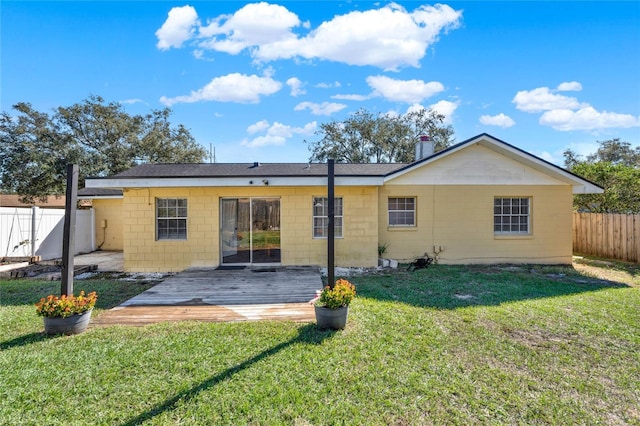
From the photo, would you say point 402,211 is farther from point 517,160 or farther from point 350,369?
point 350,369

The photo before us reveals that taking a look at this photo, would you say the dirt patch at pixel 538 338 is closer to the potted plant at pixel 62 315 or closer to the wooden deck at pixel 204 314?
the wooden deck at pixel 204 314

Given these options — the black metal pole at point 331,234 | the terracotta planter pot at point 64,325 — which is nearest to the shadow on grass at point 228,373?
the black metal pole at point 331,234

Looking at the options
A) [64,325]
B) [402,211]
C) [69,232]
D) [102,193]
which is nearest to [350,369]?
[64,325]

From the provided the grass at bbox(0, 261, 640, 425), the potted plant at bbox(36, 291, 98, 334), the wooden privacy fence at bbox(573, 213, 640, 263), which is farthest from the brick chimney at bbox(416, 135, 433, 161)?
the potted plant at bbox(36, 291, 98, 334)

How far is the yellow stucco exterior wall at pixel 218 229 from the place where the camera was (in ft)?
31.3

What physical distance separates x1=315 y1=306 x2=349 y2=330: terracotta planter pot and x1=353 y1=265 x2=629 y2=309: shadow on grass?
76.2 inches

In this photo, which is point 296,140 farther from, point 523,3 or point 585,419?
point 585,419

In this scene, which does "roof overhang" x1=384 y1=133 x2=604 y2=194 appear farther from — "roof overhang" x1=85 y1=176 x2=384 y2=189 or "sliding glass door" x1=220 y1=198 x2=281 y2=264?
"sliding glass door" x1=220 y1=198 x2=281 y2=264

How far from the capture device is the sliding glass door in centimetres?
988

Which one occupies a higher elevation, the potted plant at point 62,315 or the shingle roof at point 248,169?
the shingle roof at point 248,169

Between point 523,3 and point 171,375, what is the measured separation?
540 inches

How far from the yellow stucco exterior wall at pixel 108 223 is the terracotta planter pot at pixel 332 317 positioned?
13.3m

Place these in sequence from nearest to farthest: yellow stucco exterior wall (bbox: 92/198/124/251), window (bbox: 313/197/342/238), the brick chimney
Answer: window (bbox: 313/197/342/238) → the brick chimney → yellow stucco exterior wall (bbox: 92/198/124/251)

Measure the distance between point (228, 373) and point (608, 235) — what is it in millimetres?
15037
